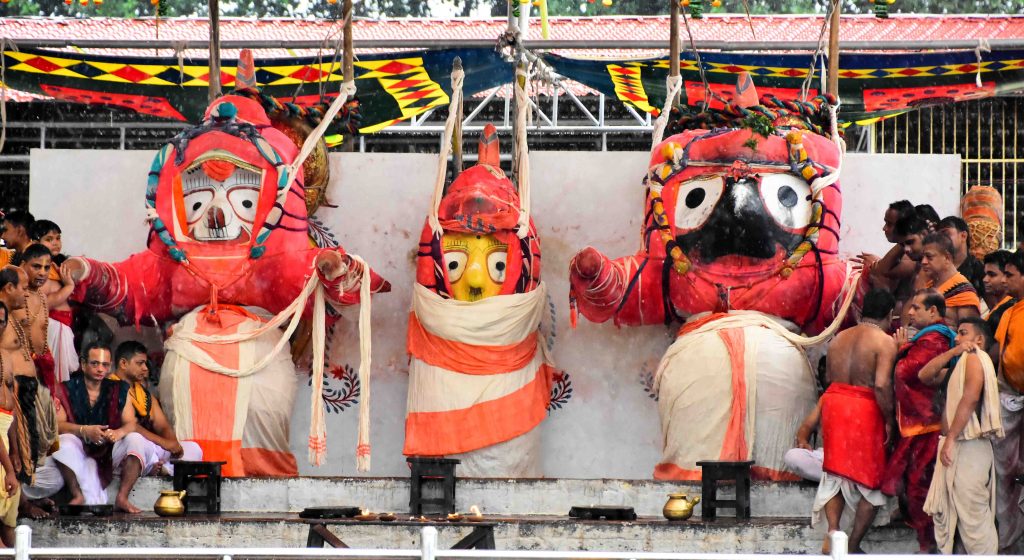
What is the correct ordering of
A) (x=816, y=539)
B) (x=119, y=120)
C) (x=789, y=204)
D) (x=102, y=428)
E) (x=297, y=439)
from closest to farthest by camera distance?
(x=816, y=539)
(x=102, y=428)
(x=789, y=204)
(x=297, y=439)
(x=119, y=120)

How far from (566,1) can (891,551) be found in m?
12.4

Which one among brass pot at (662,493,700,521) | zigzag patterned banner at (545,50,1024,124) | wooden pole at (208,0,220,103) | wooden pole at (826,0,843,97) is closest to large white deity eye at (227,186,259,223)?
wooden pole at (208,0,220,103)

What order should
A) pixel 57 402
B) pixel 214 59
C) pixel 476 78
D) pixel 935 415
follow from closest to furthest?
1. pixel 935 415
2. pixel 57 402
3. pixel 214 59
4. pixel 476 78

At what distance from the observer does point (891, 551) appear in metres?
7.74

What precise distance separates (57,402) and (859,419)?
382 cm

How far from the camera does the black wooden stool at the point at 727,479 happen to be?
8.04 meters

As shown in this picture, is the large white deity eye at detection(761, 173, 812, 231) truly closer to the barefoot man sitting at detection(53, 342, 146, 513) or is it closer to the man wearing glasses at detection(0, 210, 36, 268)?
the barefoot man sitting at detection(53, 342, 146, 513)

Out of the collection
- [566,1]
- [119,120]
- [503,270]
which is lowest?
[503,270]

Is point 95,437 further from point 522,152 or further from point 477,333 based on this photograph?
point 522,152

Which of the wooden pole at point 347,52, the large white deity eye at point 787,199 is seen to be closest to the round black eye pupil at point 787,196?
the large white deity eye at point 787,199

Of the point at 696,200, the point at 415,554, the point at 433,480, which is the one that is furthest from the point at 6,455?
the point at 696,200

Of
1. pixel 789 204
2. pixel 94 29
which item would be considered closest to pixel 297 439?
pixel 789 204

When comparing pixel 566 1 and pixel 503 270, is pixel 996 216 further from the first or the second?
pixel 566 1

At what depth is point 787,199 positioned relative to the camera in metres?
9.41
